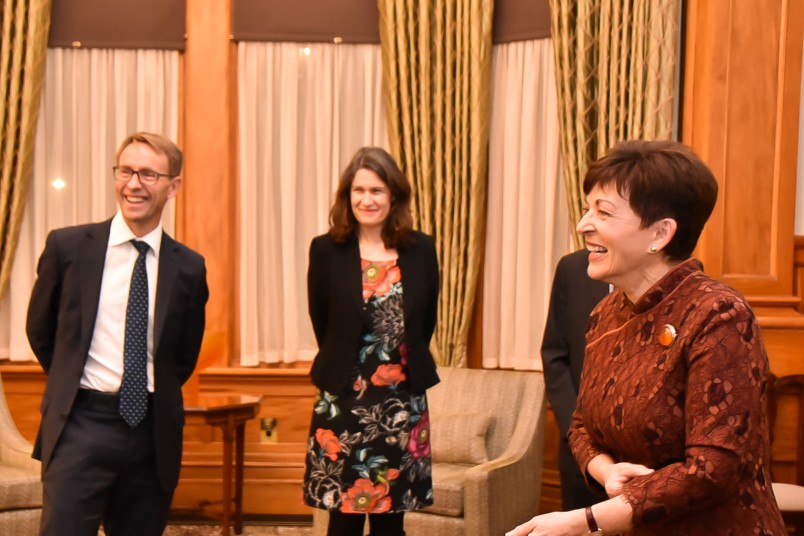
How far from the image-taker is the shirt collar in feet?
10.5

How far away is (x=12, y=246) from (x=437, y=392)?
265 cm

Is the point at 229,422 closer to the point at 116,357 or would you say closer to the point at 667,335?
the point at 116,357

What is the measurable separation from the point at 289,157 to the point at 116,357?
297cm

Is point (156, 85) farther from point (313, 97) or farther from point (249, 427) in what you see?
point (249, 427)

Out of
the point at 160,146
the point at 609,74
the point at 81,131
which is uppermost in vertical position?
the point at 609,74

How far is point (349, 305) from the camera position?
A: 3688 mm

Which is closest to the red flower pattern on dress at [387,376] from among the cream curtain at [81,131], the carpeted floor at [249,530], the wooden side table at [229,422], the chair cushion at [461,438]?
the chair cushion at [461,438]

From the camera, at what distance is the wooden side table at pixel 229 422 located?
16.6 ft

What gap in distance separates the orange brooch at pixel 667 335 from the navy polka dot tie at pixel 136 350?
71.5 inches

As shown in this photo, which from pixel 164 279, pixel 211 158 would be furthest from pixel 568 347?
pixel 211 158

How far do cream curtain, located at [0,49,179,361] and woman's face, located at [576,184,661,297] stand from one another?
14.3 ft

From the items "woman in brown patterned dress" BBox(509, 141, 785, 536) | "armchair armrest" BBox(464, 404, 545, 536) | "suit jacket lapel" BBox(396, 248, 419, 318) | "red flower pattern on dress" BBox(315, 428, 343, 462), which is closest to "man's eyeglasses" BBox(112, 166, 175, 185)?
"suit jacket lapel" BBox(396, 248, 419, 318)

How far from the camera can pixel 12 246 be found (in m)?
5.78

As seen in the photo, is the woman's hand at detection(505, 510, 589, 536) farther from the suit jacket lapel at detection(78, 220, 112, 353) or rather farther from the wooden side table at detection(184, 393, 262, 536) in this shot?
the wooden side table at detection(184, 393, 262, 536)
